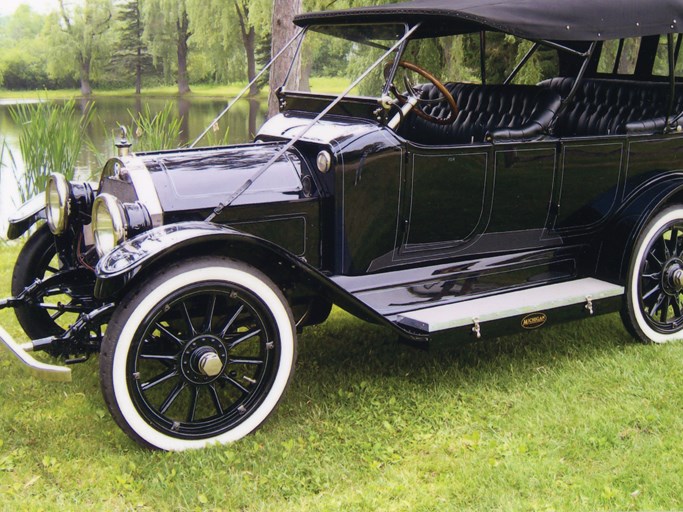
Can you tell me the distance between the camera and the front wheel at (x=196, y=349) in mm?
2797

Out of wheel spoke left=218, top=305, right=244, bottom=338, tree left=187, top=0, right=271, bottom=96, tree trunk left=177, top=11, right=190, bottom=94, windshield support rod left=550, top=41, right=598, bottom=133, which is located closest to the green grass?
wheel spoke left=218, top=305, right=244, bottom=338

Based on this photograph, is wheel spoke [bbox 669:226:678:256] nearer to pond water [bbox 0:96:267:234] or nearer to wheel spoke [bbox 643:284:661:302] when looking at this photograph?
wheel spoke [bbox 643:284:661:302]

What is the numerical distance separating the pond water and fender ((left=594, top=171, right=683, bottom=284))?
20.0 feet

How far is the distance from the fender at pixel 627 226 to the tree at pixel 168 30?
22.3 m

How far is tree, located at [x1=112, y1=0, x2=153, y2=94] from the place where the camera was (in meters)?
30.1

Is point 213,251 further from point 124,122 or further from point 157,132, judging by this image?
point 124,122

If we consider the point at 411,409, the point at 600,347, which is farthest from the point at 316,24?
the point at 600,347

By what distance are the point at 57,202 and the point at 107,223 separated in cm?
55

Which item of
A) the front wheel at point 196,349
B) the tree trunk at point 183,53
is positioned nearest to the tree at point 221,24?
the tree trunk at point 183,53

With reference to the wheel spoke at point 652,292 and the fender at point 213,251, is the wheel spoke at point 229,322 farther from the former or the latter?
the wheel spoke at point 652,292

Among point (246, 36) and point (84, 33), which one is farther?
point (84, 33)

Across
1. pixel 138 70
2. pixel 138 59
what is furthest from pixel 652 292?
pixel 138 59

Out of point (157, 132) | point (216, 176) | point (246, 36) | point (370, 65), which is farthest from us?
point (246, 36)

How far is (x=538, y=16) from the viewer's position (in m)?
3.46
